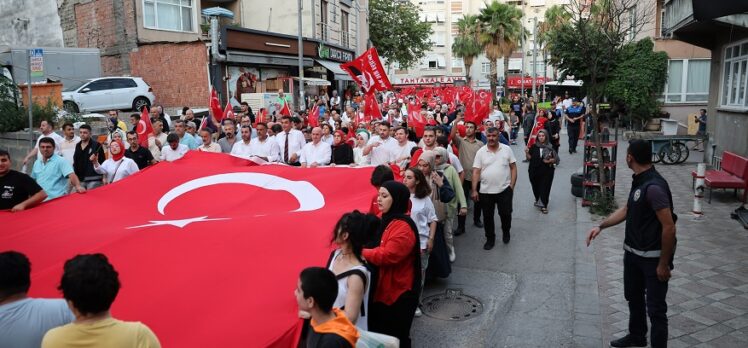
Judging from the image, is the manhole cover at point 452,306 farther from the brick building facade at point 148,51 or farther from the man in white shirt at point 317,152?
the brick building facade at point 148,51

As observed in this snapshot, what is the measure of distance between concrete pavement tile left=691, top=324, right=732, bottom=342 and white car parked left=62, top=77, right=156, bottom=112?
61.1 feet

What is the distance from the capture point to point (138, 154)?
9.25 meters

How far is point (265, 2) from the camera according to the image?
32219 mm

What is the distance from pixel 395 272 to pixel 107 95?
1935 cm

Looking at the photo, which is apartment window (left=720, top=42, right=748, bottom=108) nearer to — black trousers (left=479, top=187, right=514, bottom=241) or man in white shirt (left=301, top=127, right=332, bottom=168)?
black trousers (left=479, top=187, right=514, bottom=241)

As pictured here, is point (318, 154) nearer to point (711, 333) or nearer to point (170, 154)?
point (170, 154)

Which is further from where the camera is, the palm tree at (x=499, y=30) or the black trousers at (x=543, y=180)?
the palm tree at (x=499, y=30)

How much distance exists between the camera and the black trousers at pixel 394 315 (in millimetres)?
4398

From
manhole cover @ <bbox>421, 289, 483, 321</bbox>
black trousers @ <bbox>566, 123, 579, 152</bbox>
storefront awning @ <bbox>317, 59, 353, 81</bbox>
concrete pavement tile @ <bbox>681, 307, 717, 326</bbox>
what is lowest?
manhole cover @ <bbox>421, 289, 483, 321</bbox>

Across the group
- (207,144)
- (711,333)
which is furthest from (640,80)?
(711,333)

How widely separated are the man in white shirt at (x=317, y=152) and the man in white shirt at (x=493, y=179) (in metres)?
2.41

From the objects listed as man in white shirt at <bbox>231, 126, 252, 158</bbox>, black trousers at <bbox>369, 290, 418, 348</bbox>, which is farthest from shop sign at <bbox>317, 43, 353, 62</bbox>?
black trousers at <bbox>369, 290, 418, 348</bbox>

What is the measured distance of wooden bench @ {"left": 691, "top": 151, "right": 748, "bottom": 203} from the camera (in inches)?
413

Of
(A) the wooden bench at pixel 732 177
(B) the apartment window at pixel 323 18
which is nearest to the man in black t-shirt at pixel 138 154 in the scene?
(A) the wooden bench at pixel 732 177
